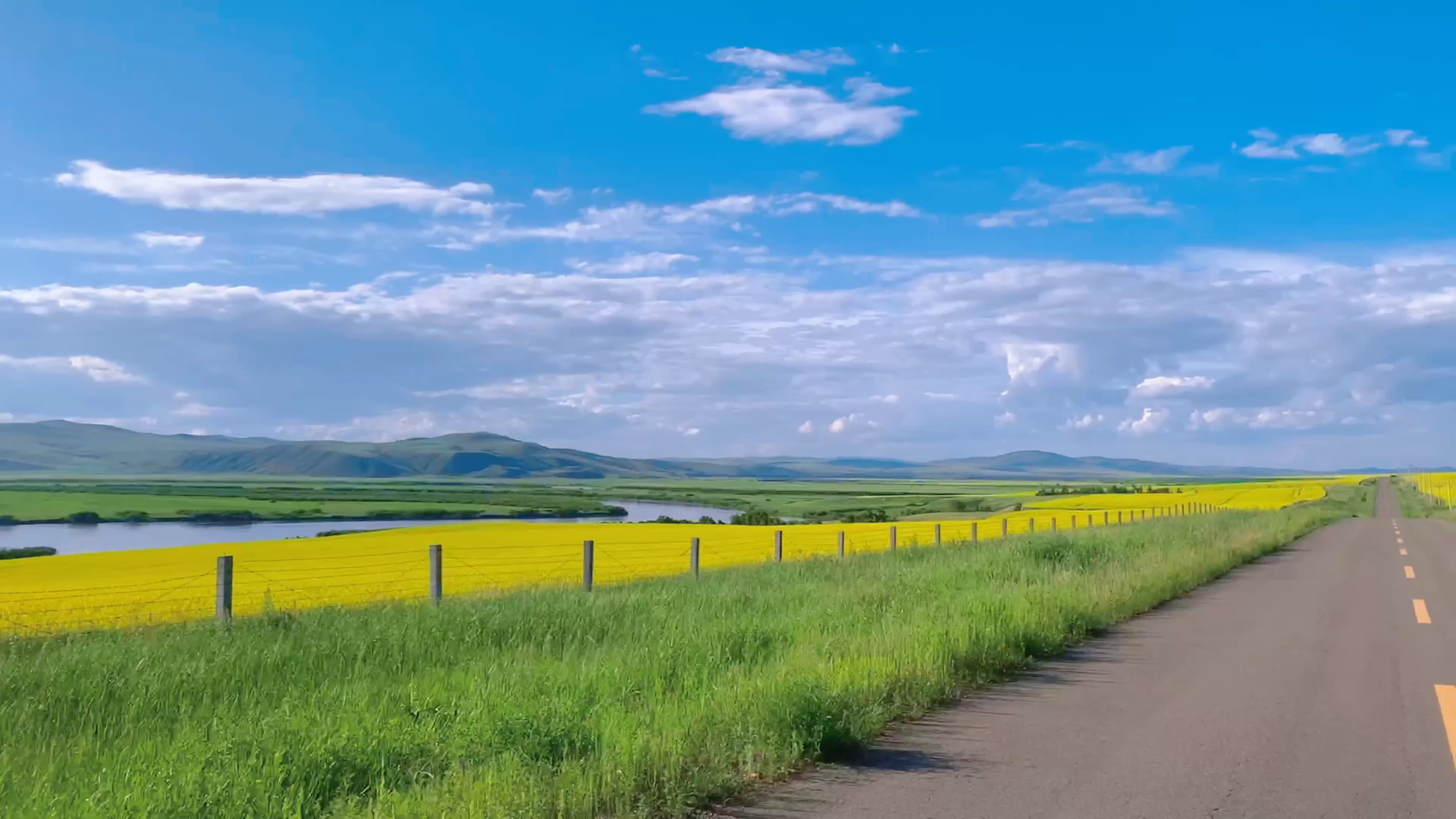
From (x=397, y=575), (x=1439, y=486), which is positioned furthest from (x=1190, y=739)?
(x=1439, y=486)

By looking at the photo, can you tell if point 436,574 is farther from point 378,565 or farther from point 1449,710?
point 378,565

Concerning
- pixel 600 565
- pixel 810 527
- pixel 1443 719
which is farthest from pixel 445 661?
pixel 810 527

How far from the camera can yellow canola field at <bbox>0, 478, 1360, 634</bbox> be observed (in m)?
15.1

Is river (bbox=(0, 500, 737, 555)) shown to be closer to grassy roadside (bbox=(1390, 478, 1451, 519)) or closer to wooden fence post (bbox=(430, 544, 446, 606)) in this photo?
wooden fence post (bbox=(430, 544, 446, 606))

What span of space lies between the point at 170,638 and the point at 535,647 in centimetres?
321

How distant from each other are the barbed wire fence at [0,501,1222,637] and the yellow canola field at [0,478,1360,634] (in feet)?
0.23

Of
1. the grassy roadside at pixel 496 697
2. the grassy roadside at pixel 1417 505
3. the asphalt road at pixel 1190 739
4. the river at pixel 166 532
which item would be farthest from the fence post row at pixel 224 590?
the grassy roadside at pixel 1417 505

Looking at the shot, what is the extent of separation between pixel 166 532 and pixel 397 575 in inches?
1675

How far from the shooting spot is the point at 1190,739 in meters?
6.58

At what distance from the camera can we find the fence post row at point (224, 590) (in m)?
9.69

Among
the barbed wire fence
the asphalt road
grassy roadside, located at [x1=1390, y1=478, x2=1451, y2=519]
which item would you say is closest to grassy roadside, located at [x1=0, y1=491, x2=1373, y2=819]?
the asphalt road

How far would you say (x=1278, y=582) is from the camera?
18312 millimetres

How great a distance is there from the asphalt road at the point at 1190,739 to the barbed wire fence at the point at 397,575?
6.84 meters

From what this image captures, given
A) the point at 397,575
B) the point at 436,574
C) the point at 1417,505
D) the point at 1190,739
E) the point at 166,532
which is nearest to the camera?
the point at 1190,739
